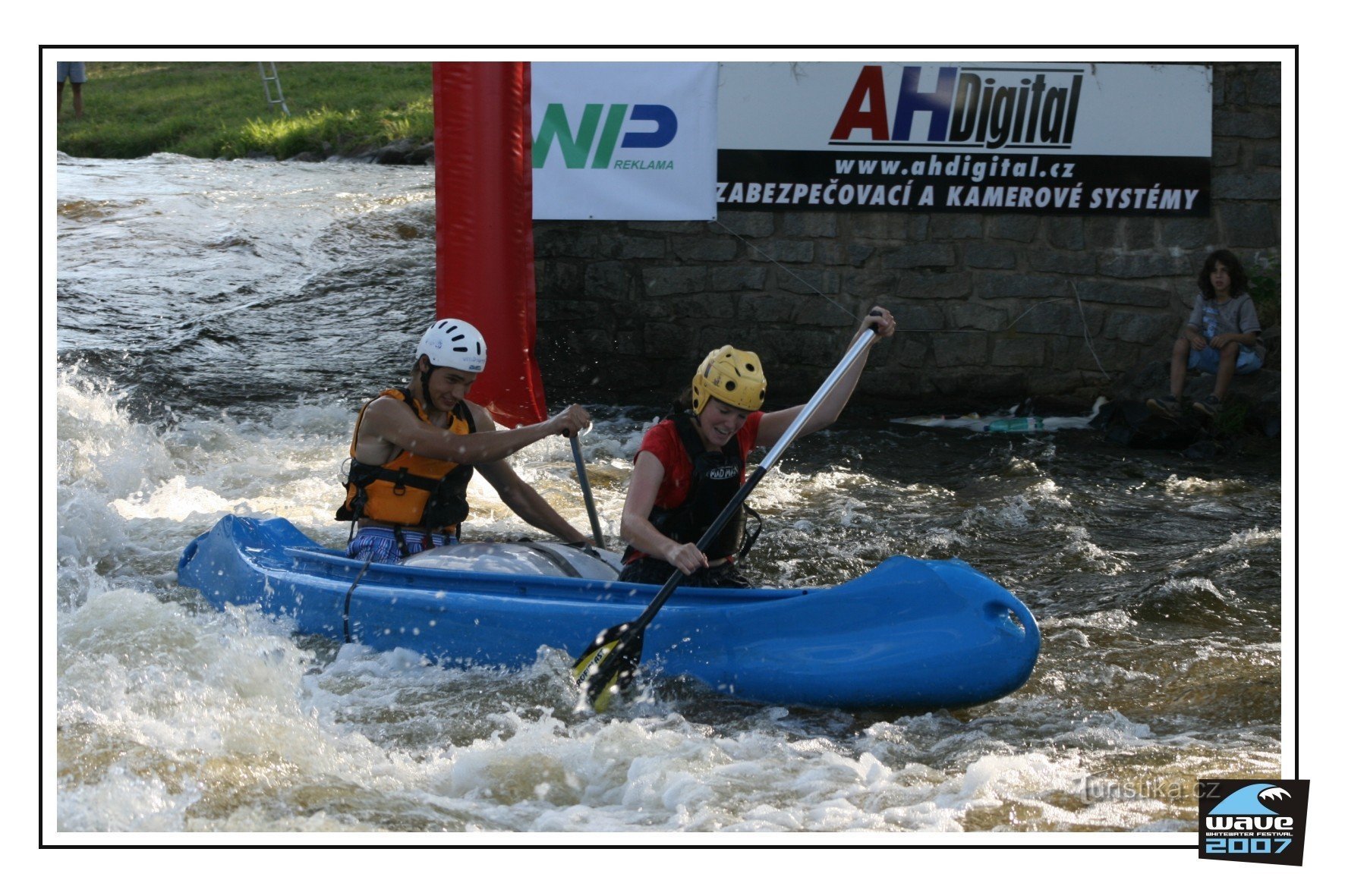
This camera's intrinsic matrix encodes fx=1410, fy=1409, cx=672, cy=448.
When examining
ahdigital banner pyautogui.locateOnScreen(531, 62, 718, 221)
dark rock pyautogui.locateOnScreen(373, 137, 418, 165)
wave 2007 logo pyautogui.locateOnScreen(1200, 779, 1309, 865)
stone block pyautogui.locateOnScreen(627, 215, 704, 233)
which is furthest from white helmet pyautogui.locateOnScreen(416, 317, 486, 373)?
dark rock pyautogui.locateOnScreen(373, 137, 418, 165)

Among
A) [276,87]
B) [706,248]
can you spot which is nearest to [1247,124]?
[706,248]

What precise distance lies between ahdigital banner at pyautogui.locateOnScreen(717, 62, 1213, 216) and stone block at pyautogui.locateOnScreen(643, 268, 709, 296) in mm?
564

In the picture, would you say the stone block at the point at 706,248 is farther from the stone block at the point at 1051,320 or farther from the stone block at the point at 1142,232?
the stone block at the point at 1142,232

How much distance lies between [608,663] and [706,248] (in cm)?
539

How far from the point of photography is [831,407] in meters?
4.99

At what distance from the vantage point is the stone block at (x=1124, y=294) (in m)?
9.16

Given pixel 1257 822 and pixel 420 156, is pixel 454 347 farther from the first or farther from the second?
pixel 420 156

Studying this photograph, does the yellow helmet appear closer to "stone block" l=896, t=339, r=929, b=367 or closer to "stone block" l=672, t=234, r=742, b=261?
"stone block" l=672, t=234, r=742, b=261

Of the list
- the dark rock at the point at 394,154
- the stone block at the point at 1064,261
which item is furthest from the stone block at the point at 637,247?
the dark rock at the point at 394,154

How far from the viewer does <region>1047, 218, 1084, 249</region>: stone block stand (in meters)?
9.18

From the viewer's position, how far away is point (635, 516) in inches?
178

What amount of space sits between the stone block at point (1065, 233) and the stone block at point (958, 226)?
1.42ft

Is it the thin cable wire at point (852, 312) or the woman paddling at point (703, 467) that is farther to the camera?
the thin cable wire at point (852, 312)

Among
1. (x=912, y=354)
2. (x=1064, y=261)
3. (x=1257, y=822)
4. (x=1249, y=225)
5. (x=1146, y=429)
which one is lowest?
(x=1257, y=822)
